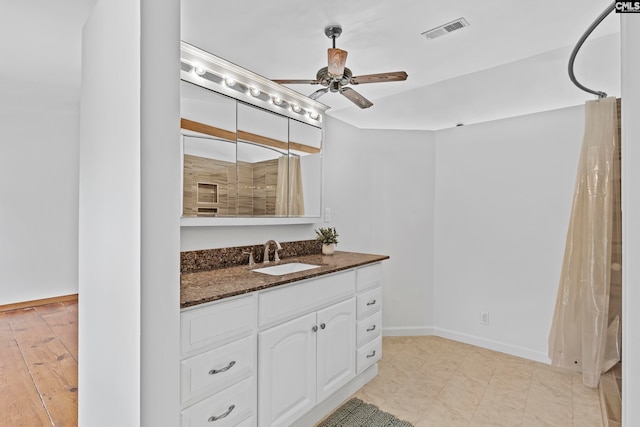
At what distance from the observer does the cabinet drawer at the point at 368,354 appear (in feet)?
7.92

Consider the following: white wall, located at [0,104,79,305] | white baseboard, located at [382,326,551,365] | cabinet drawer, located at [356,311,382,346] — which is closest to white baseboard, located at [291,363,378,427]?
cabinet drawer, located at [356,311,382,346]

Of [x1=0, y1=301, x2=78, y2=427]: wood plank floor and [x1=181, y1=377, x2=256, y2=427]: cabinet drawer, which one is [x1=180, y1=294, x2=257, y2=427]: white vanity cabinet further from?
[x1=0, y1=301, x2=78, y2=427]: wood plank floor

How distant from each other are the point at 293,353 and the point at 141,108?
1.42 m

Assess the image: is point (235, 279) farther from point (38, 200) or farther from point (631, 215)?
point (38, 200)

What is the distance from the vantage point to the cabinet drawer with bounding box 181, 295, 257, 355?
139cm

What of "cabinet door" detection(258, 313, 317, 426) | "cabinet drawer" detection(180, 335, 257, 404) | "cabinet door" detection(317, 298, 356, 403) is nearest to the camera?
"cabinet drawer" detection(180, 335, 257, 404)

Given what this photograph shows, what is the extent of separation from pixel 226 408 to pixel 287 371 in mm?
398

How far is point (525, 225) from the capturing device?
300cm

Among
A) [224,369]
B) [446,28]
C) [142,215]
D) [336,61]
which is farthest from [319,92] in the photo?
[224,369]

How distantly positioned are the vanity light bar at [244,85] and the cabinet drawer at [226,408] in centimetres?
173

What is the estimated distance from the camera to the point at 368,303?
2.55m

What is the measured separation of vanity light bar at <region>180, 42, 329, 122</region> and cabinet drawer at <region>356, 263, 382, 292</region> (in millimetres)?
1328

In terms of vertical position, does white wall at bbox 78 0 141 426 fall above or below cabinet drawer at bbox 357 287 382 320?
above

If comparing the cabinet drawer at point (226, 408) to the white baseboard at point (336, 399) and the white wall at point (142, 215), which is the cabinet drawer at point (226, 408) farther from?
the white baseboard at point (336, 399)
